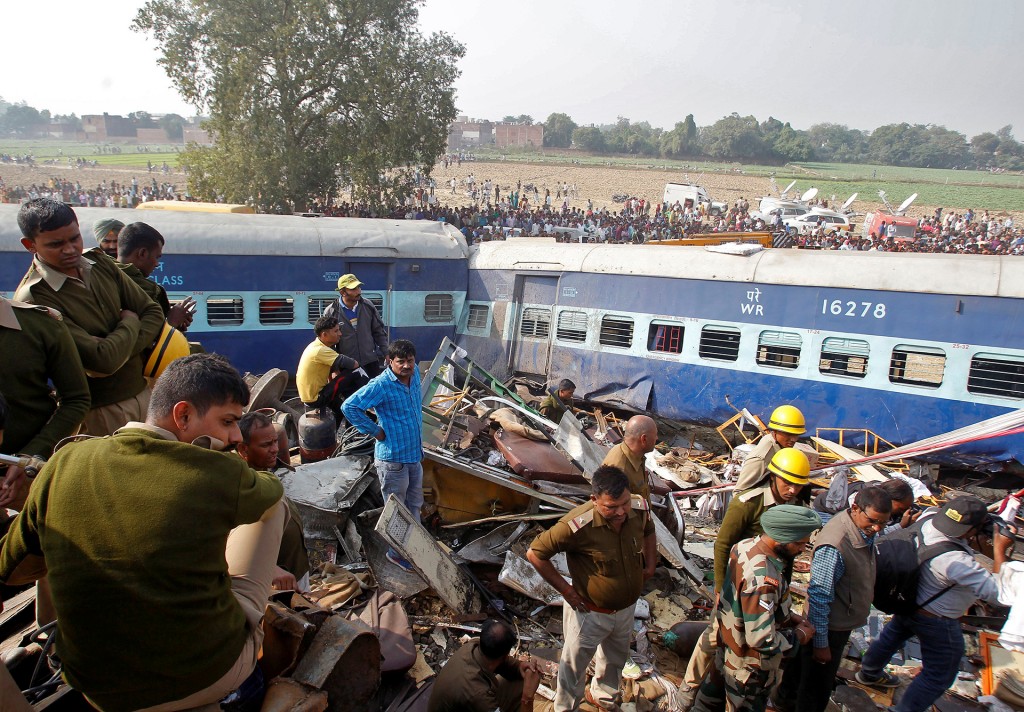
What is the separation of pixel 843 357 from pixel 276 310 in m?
9.22

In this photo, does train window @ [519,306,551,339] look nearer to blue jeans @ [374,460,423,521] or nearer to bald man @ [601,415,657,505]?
blue jeans @ [374,460,423,521]

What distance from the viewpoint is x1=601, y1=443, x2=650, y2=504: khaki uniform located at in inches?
188

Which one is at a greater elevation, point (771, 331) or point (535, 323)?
point (771, 331)

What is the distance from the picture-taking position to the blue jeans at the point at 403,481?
5.29 metres

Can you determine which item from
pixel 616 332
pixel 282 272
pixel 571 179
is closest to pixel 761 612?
pixel 616 332

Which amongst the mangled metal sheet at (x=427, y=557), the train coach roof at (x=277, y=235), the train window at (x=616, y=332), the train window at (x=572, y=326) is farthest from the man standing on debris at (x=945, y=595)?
the train coach roof at (x=277, y=235)

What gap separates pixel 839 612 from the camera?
13.1 feet

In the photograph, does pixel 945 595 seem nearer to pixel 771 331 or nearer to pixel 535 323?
pixel 771 331

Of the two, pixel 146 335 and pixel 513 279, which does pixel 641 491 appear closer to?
pixel 146 335

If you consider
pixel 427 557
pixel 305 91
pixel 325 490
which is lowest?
pixel 427 557

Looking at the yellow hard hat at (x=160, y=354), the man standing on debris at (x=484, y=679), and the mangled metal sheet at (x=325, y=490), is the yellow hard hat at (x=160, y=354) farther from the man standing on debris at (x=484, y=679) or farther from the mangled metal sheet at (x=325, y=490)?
the man standing on debris at (x=484, y=679)

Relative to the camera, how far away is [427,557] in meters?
4.95

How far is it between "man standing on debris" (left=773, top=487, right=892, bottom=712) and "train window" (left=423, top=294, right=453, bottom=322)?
9.42 metres

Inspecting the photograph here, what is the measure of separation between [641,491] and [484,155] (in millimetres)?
63637
